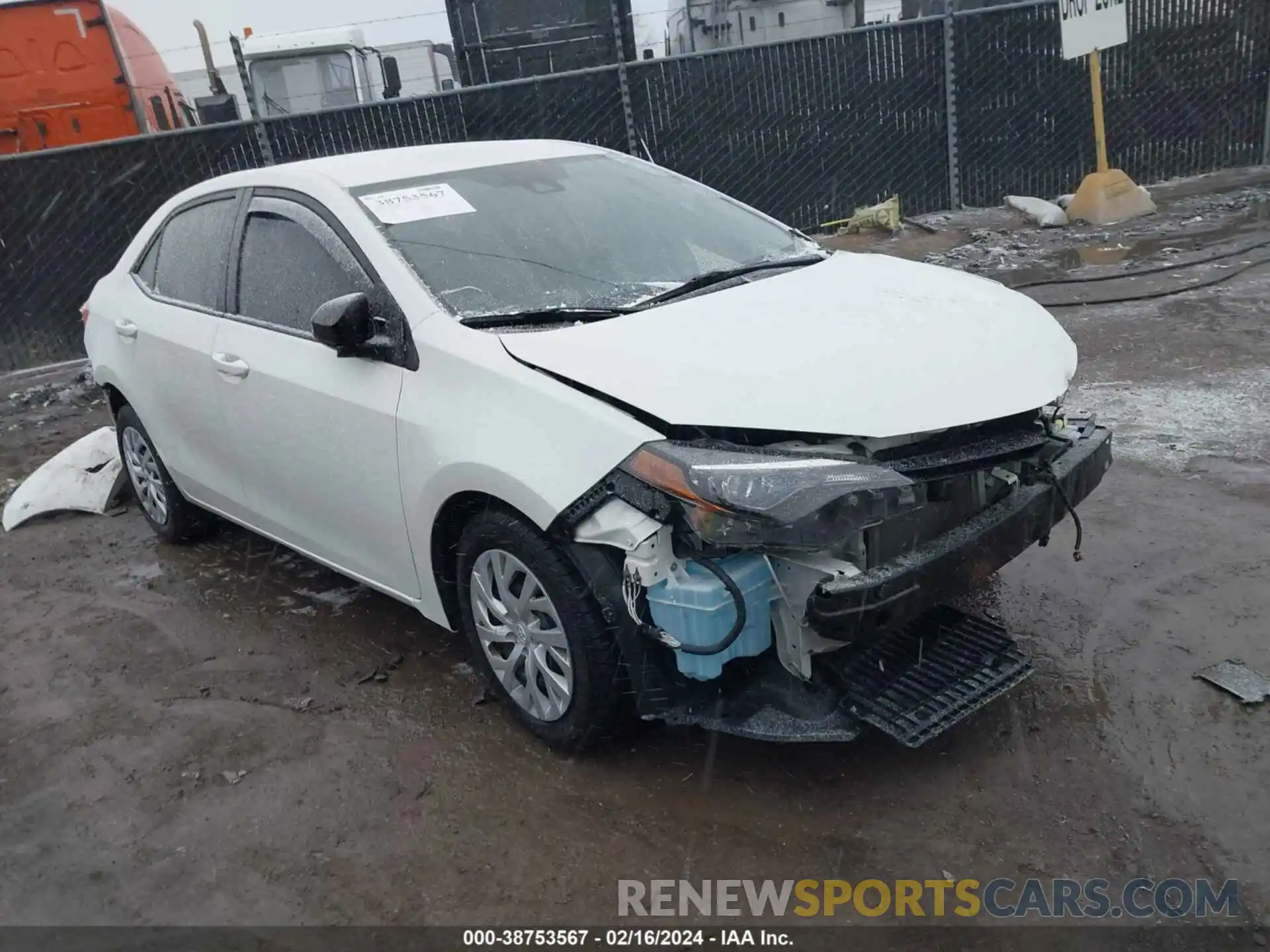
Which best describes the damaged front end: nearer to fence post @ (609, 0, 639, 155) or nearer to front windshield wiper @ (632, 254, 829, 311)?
front windshield wiper @ (632, 254, 829, 311)

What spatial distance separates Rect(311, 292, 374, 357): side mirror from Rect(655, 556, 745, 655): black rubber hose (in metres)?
1.34

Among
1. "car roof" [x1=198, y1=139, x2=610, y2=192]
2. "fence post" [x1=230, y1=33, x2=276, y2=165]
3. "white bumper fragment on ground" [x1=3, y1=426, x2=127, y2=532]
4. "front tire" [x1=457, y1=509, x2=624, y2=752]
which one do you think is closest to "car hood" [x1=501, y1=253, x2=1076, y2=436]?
"front tire" [x1=457, y1=509, x2=624, y2=752]

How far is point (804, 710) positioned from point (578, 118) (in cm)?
878

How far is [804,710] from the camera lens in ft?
9.02

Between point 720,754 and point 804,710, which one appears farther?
point 720,754

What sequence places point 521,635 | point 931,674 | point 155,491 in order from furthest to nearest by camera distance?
point 155,491 < point 521,635 < point 931,674

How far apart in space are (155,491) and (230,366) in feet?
5.13

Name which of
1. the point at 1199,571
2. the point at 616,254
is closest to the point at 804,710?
the point at 616,254

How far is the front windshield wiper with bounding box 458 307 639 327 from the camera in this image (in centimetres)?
312

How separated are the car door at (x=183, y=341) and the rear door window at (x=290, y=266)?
0.21 metres

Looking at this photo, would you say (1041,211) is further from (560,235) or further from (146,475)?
(146,475)

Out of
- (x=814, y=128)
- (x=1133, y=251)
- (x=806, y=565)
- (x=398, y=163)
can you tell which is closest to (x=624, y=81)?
(x=814, y=128)

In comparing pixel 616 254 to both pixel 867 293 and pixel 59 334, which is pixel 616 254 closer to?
pixel 867 293

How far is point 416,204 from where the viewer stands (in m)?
3.55
